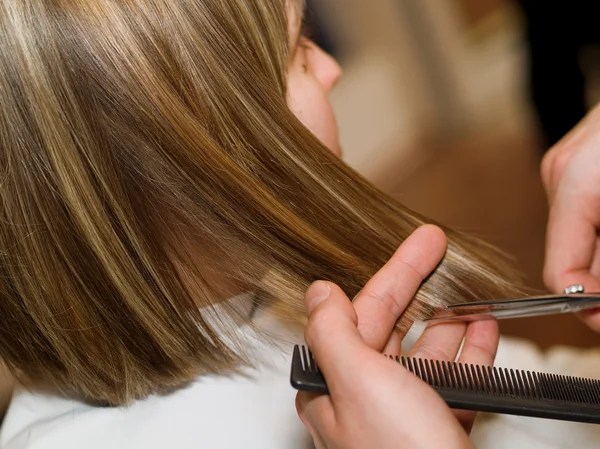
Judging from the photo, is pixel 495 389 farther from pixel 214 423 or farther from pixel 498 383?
pixel 214 423

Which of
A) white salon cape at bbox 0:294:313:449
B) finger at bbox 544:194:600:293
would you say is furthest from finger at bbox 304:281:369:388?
finger at bbox 544:194:600:293

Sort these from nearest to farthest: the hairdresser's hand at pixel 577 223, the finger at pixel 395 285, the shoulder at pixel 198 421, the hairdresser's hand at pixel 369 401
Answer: the hairdresser's hand at pixel 369 401 < the finger at pixel 395 285 < the shoulder at pixel 198 421 < the hairdresser's hand at pixel 577 223

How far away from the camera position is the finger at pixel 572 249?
773 millimetres

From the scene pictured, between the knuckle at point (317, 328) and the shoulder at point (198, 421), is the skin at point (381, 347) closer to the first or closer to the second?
the knuckle at point (317, 328)

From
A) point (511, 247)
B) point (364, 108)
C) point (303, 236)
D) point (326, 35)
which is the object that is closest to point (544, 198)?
point (511, 247)

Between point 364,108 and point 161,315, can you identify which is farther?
point 364,108

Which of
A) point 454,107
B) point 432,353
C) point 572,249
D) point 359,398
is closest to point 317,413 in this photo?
point 359,398

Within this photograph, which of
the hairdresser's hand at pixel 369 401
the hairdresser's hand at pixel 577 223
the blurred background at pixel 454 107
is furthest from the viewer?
the blurred background at pixel 454 107

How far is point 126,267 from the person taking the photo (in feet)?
2.14

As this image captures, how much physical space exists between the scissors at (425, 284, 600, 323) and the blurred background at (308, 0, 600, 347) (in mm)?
1156

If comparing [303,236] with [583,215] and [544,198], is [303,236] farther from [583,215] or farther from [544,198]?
[544,198]

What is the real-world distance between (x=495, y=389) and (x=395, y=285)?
4.5 inches

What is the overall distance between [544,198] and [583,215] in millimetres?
1256

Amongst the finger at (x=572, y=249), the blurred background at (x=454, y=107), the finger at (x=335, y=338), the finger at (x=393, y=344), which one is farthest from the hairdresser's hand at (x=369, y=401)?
the blurred background at (x=454, y=107)
